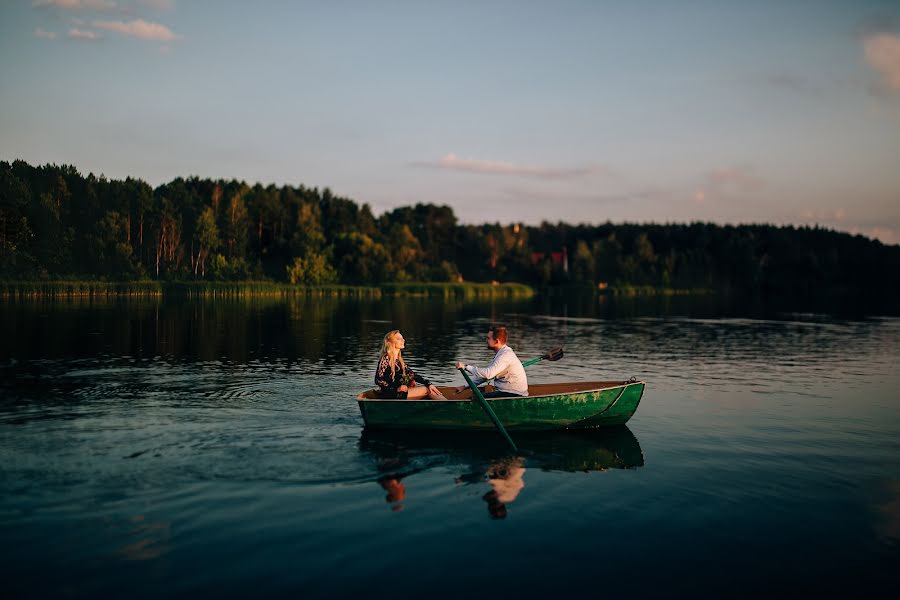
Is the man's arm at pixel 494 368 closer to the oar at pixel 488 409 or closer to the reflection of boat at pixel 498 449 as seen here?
the oar at pixel 488 409

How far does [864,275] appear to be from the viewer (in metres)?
173

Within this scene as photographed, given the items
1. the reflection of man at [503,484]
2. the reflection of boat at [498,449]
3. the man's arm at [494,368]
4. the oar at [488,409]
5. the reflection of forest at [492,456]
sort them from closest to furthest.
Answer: the reflection of man at [503,484]
the reflection of forest at [492,456]
the reflection of boat at [498,449]
the oar at [488,409]
the man's arm at [494,368]

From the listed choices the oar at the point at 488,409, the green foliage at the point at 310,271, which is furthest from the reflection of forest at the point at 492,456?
the green foliage at the point at 310,271

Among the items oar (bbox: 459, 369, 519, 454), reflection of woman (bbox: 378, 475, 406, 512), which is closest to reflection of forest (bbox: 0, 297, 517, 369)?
oar (bbox: 459, 369, 519, 454)

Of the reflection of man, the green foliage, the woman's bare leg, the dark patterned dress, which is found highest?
the green foliage

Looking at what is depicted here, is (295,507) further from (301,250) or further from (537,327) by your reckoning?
(301,250)

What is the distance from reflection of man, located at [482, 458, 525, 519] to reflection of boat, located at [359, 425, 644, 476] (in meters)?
0.38

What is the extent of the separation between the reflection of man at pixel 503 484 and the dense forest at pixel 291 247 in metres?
88.4

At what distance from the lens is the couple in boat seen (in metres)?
14.7

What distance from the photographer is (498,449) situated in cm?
1427

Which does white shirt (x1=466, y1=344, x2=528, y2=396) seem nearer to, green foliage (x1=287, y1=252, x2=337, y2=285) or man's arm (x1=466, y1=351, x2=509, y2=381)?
man's arm (x1=466, y1=351, x2=509, y2=381)

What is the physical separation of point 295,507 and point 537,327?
39860mm

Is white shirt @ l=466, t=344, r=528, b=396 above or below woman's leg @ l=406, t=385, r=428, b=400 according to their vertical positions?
above

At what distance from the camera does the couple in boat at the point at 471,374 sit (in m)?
14.7
